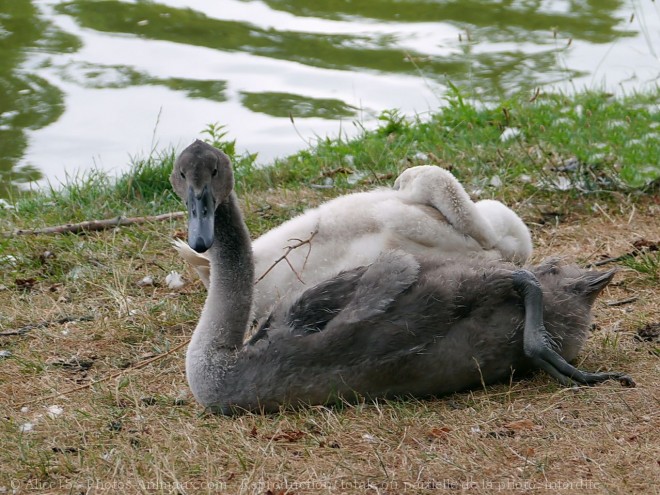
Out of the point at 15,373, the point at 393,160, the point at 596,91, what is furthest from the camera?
the point at 596,91

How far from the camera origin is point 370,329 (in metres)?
4.30

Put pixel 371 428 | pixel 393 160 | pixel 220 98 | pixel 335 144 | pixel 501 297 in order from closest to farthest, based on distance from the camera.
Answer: pixel 371 428
pixel 501 297
pixel 393 160
pixel 335 144
pixel 220 98

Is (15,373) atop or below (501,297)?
below

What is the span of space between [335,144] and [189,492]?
4754 mm

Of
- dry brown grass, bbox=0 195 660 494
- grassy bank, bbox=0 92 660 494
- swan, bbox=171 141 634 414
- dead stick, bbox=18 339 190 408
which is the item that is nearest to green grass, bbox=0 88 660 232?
grassy bank, bbox=0 92 660 494

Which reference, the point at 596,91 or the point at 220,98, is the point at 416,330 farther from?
the point at 220,98

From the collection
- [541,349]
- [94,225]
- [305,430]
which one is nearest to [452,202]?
[541,349]

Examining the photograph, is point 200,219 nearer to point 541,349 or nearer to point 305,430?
point 305,430

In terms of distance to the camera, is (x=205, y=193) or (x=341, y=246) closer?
(x=205, y=193)

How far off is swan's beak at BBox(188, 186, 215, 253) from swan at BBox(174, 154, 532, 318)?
0.69 meters

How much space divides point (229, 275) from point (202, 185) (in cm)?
43

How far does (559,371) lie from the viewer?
439 centimetres

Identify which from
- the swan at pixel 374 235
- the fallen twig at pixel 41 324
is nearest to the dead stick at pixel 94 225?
the fallen twig at pixel 41 324

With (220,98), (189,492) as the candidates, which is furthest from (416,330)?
(220,98)
